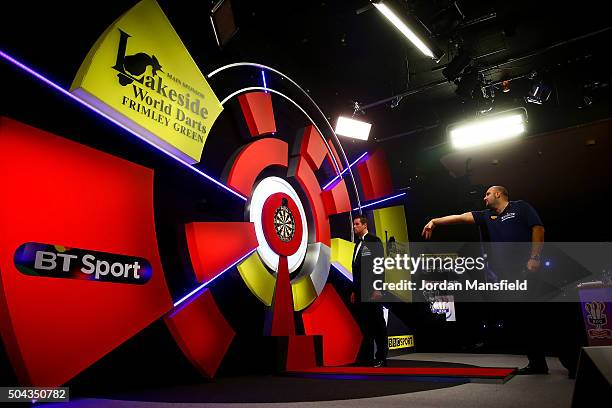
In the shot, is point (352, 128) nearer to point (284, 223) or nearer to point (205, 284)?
point (284, 223)

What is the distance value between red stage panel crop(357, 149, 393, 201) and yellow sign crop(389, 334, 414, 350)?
210cm

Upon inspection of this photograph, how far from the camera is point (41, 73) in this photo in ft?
8.61

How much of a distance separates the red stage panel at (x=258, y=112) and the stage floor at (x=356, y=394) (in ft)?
7.54

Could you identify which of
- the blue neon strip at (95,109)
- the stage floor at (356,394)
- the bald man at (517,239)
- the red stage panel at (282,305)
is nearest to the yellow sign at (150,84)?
the blue neon strip at (95,109)

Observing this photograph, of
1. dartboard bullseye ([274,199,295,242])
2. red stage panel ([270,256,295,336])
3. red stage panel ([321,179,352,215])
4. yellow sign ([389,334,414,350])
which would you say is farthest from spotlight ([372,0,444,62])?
yellow sign ([389,334,414,350])

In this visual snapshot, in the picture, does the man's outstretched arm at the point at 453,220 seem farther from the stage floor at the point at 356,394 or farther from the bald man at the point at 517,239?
the stage floor at the point at 356,394

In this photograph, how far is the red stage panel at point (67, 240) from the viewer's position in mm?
2297

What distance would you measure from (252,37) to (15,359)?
12.9 ft

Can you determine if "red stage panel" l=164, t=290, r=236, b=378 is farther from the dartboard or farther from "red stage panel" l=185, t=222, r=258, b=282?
the dartboard

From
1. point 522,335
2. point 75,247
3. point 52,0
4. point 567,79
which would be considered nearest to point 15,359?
point 75,247

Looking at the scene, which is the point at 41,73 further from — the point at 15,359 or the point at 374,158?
the point at 374,158

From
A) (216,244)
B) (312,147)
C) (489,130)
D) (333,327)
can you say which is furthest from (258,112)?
(489,130)

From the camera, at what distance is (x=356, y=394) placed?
2.66m

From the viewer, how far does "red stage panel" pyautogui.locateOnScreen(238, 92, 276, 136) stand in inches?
171
